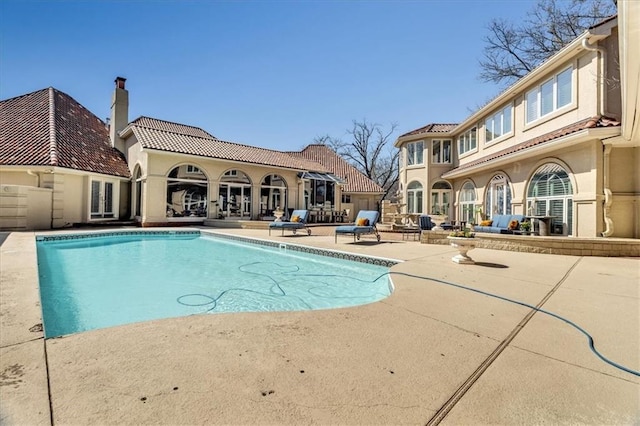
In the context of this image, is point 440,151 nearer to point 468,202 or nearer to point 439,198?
point 439,198

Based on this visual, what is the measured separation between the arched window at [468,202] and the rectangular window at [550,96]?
558 centimetres

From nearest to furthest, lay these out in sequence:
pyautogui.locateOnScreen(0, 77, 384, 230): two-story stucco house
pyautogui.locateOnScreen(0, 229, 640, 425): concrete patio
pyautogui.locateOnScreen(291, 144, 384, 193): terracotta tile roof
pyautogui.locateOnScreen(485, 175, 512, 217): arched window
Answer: pyautogui.locateOnScreen(0, 229, 640, 425): concrete patio < pyautogui.locateOnScreen(485, 175, 512, 217): arched window < pyautogui.locateOnScreen(0, 77, 384, 230): two-story stucco house < pyautogui.locateOnScreen(291, 144, 384, 193): terracotta tile roof

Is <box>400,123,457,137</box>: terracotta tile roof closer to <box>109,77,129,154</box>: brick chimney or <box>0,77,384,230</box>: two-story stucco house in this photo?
<box>0,77,384,230</box>: two-story stucco house

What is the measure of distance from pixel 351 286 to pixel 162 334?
187 inches

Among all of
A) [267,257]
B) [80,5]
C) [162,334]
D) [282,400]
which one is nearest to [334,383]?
[282,400]

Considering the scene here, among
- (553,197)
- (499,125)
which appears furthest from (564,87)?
(499,125)

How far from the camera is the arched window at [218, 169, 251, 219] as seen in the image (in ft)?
69.2

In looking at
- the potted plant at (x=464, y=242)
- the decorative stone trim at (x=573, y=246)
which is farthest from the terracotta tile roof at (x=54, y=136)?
the decorative stone trim at (x=573, y=246)

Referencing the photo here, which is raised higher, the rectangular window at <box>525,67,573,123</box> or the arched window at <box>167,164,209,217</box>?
the rectangular window at <box>525,67,573,123</box>

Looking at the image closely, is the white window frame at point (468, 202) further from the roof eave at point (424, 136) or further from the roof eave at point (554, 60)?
the roof eave at point (424, 136)

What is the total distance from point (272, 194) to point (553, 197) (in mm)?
17140

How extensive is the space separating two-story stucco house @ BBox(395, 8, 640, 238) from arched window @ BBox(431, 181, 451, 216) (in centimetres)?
487

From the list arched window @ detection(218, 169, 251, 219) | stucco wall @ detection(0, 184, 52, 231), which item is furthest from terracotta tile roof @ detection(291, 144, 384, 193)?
stucco wall @ detection(0, 184, 52, 231)

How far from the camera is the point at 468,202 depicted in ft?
65.0
